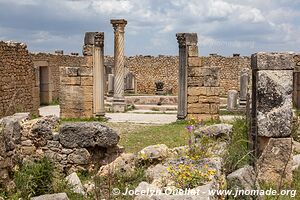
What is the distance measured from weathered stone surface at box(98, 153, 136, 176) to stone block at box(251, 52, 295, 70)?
106 inches

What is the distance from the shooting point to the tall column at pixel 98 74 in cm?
1545

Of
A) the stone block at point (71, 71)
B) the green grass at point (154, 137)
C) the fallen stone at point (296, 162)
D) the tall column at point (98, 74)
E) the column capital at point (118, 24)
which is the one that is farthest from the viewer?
the column capital at point (118, 24)

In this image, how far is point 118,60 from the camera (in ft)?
61.3

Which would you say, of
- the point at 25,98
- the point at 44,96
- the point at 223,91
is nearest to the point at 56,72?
the point at 44,96

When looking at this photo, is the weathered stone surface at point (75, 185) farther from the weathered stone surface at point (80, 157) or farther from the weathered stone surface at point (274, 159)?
the weathered stone surface at point (274, 159)

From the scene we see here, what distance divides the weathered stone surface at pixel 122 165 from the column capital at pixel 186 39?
25.4 ft

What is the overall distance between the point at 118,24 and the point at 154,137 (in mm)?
8732

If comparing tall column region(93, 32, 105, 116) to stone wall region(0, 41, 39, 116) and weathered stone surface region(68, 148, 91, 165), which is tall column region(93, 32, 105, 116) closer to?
stone wall region(0, 41, 39, 116)

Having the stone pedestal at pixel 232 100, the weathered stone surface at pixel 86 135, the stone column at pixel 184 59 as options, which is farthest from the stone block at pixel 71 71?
the stone pedestal at pixel 232 100

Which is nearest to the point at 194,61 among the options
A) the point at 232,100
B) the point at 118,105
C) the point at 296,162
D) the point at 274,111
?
the point at 118,105

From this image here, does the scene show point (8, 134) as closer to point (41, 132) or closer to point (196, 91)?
point (41, 132)

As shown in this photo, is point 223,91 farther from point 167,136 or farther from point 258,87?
point 258,87

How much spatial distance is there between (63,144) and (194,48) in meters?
8.10

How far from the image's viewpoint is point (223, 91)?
32.2 metres
